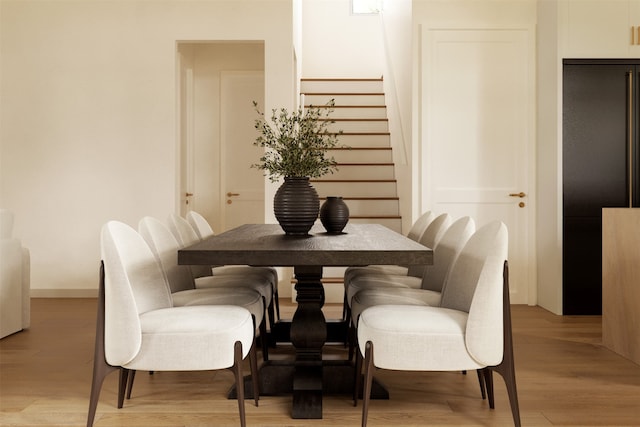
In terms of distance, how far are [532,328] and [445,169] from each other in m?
1.68

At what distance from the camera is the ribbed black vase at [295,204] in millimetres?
3125

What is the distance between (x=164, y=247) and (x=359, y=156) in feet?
14.1

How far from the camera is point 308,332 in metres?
2.91

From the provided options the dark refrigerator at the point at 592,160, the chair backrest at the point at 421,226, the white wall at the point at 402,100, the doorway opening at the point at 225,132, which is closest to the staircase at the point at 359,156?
the white wall at the point at 402,100

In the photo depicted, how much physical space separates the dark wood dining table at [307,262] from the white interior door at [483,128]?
2462mm

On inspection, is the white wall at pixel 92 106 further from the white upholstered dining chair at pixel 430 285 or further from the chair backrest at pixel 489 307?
the chair backrest at pixel 489 307

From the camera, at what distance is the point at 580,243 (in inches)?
200

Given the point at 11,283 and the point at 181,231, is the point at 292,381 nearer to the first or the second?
the point at 181,231

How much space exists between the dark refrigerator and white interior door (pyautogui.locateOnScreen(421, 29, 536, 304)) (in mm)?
445

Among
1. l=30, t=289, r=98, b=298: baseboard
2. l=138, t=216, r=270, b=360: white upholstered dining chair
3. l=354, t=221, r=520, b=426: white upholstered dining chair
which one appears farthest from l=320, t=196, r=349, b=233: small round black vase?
l=30, t=289, r=98, b=298: baseboard

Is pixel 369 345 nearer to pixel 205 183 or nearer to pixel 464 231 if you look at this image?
pixel 464 231

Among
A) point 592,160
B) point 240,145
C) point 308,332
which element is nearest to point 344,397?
point 308,332

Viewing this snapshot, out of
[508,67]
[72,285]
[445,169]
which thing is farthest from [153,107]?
[508,67]

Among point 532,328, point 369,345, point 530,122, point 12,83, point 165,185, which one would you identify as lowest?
point 532,328
